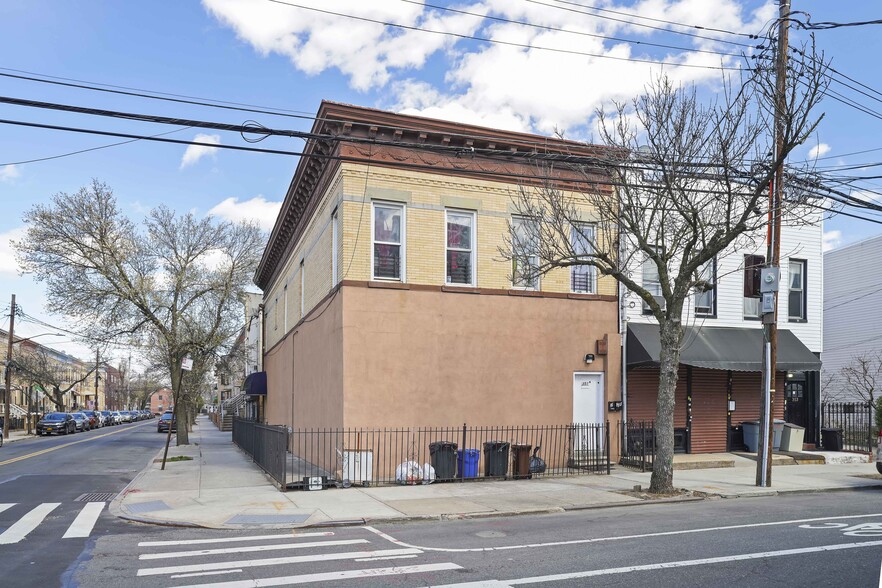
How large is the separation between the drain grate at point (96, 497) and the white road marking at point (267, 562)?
23.0 feet

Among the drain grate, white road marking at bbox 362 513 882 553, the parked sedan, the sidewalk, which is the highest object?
white road marking at bbox 362 513 882 553

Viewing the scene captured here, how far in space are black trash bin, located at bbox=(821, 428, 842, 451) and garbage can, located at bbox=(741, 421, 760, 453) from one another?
296 cm

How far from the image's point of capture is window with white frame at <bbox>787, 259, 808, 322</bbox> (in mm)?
20720

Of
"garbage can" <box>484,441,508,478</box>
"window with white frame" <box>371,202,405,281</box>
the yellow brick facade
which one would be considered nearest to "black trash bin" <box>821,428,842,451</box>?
the yellow brick facade

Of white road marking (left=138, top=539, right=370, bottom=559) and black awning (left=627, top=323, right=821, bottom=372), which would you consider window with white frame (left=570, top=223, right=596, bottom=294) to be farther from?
white road marking (left=138, top=539, right=370, bottom=559)

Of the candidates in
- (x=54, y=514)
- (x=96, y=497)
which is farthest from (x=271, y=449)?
(x=54, y=514)

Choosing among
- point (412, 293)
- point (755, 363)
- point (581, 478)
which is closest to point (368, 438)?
point (412, 293)

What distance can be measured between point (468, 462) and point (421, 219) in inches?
232

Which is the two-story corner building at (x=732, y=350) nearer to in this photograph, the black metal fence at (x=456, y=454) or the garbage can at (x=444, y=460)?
the black metal fence at (x=456, y=454)

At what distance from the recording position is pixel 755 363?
18.1 metres

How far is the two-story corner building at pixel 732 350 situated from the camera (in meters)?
18.2

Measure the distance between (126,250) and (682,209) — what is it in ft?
82.2

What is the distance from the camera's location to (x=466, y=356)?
17.0 meters

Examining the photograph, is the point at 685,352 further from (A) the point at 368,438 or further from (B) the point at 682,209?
(A) the point at 368,438
